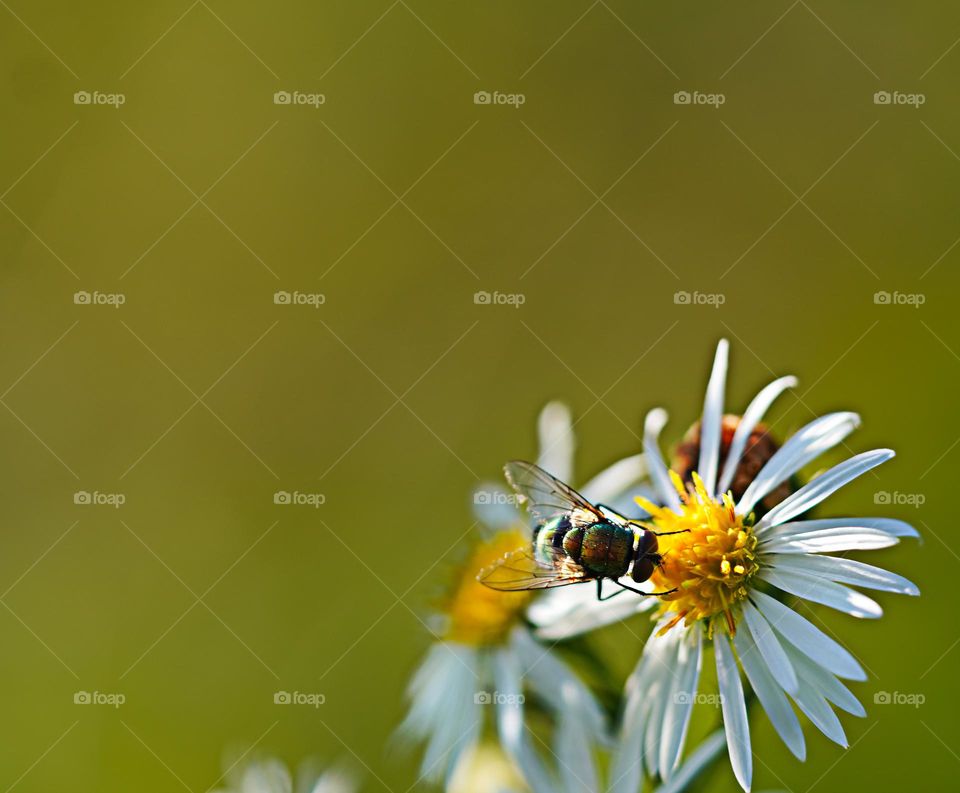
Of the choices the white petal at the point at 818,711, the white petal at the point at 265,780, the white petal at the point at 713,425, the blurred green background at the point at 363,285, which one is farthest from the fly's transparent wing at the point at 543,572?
the blurred green background at the point at 363,285

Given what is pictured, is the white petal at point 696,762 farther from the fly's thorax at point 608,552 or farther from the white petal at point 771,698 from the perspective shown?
the fly's thorax at point 608,552

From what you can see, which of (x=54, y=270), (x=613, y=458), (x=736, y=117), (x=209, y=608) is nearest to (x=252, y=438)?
(x=209, y=608)

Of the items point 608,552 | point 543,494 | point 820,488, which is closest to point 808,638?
point 820,488

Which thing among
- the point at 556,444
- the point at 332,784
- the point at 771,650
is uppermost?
the point at 556,444

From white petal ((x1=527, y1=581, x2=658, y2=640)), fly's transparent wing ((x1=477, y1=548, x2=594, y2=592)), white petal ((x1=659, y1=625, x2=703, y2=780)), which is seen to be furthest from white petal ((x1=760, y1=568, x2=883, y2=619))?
fly's transparent wing ((x1=477, y1=548, x2=594, y2=592))

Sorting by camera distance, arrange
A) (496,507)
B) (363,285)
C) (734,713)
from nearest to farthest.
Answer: (734,713)
(496,507)
(363,285)

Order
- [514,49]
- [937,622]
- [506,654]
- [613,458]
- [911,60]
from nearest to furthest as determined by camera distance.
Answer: [506,654], [937,622], [613,458], [911,60], [514,49]

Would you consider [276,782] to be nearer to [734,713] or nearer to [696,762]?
[696,762]

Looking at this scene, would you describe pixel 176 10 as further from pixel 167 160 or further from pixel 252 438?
pixel 252 438
